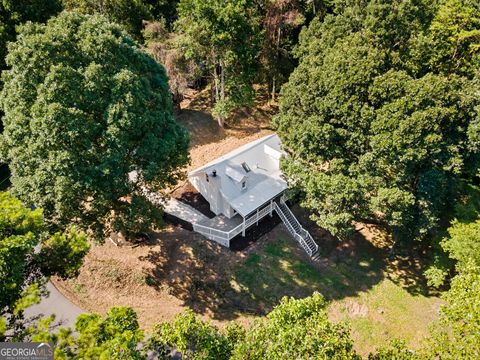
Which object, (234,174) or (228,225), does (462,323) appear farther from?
(234,174)

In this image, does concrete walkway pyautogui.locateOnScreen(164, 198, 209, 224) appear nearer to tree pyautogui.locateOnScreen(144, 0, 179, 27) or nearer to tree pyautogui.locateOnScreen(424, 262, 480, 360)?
tree pyautogui.locateOnScreen(424, 262, 480, 360)

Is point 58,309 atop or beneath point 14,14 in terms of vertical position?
beneath

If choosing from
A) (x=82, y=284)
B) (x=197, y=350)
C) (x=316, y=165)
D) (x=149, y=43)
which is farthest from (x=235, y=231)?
(x=149, y=43)

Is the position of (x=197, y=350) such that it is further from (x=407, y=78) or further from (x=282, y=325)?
(x=407, y=78)

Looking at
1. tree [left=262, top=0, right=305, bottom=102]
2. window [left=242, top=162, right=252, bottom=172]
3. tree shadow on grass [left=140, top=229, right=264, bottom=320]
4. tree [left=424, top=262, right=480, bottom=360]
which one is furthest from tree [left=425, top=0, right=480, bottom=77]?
tree shadow on grass [left=140, top=229, right=264, bottom=320]

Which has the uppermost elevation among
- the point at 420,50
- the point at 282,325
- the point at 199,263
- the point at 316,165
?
the point at 420,50

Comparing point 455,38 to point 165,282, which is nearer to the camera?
point 165,282

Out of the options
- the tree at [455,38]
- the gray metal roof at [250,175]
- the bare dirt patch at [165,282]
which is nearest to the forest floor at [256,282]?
the bare dirt patch at [165,282]

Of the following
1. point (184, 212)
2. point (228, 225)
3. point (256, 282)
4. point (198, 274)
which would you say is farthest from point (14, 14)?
point (256, 282)
